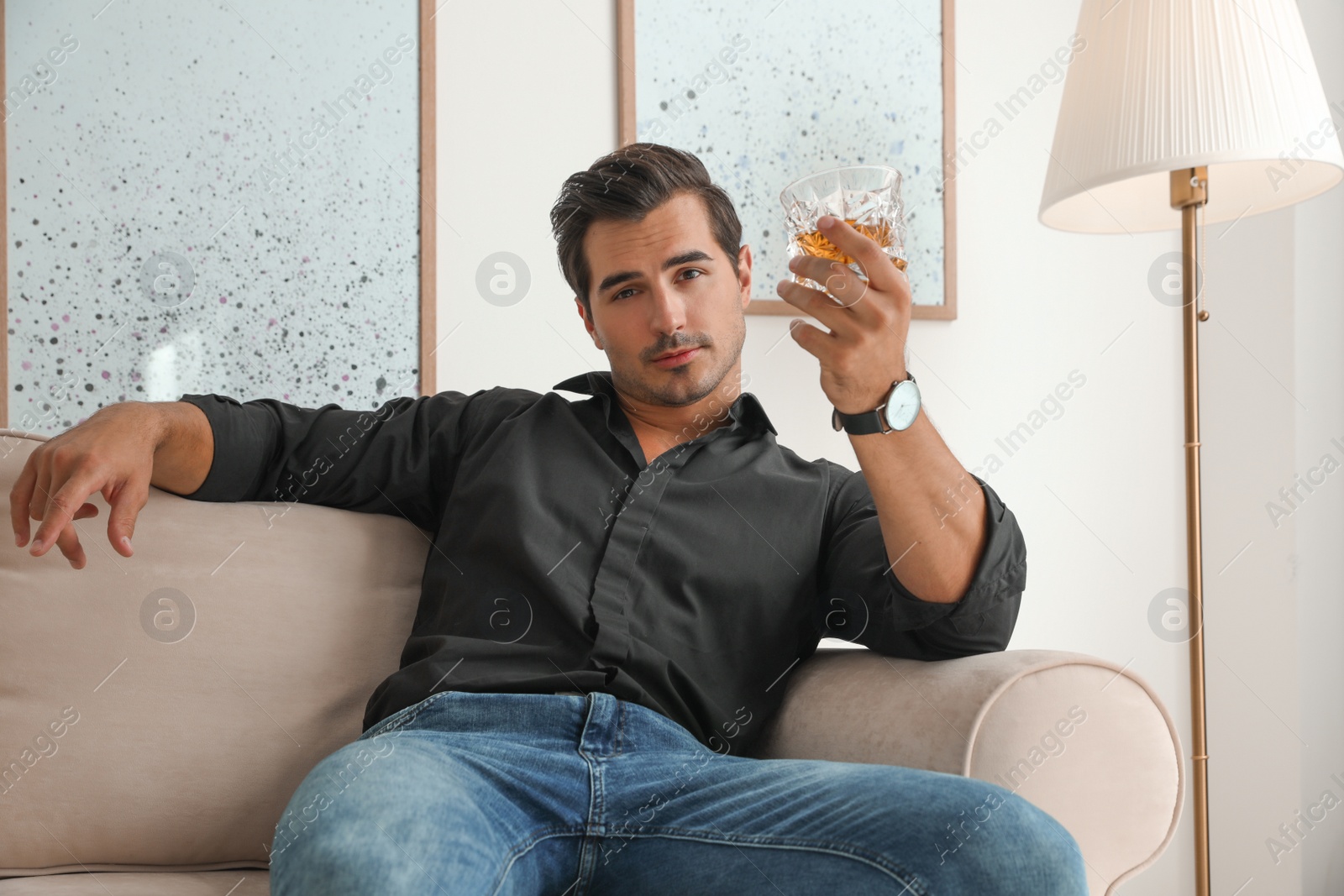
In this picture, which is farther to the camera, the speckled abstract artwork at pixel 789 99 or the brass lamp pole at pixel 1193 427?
the speckled abstract artwork at pixel 789 99

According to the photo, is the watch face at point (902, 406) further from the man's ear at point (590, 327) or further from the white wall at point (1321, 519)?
the white wall at point (1321, 519)

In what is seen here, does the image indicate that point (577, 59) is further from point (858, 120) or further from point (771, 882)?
point (771, 882)

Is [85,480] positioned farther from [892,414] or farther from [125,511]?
[892,414]

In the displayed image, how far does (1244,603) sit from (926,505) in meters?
1.42

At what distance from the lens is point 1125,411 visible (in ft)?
7.36

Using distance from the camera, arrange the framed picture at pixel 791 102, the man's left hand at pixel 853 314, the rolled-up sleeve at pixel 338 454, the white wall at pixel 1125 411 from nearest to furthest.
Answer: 1. the man's left hand at pixel 853 314
2. the rolled-up sleeve at pixel 338 454
3. the framed picture at pixel 791 102
4. the white wall at pixel 1125 411

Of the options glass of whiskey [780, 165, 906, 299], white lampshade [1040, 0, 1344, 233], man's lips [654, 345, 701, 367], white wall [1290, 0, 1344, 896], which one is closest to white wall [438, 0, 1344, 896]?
white wall [1290, 0, 1344, 896]

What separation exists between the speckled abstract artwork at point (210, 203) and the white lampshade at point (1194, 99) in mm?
1166

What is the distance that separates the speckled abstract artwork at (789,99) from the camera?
1.94m

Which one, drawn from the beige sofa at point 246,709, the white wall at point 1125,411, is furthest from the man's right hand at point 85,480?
the white wall at point 1125,411

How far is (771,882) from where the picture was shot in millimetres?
901

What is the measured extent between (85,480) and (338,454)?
342mm

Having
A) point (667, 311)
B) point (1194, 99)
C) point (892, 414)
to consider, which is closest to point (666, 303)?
point (667, 311)

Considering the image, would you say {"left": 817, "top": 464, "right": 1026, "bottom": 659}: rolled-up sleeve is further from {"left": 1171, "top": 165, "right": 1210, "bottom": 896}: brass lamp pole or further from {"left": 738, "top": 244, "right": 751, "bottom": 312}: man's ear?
{"left": 1171, "top": 165, "right": 1210, "bottom": 896}: brass lamp pole
